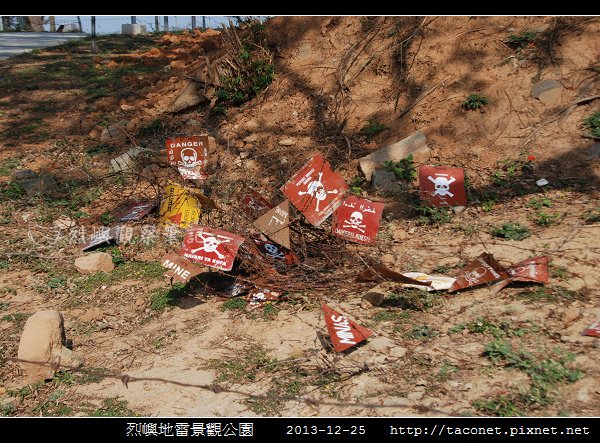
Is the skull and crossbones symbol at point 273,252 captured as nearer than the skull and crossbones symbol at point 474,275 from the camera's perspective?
No

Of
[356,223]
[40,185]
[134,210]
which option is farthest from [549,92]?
[40,185]

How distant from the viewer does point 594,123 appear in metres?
6.95

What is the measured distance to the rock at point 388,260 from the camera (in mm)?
5947

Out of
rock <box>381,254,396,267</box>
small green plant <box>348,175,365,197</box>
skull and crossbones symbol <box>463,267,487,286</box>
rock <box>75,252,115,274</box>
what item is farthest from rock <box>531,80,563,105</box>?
rock <box>75,252,115,274</box>

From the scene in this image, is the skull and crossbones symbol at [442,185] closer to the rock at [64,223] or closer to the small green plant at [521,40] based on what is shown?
the small green plant at [521,40]

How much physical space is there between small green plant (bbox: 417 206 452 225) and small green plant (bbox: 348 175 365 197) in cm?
81

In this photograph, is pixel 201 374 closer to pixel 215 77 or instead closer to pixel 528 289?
pixel 528 289

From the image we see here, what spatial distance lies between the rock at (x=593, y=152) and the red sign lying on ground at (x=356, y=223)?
7.40ft

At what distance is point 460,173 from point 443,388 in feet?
10.4

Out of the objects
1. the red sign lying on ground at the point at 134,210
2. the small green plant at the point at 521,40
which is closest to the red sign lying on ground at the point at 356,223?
the red sign lying on ground at the point at 134,210

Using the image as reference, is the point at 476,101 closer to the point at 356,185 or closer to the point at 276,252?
the point at 356,185

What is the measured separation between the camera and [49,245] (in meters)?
6.99

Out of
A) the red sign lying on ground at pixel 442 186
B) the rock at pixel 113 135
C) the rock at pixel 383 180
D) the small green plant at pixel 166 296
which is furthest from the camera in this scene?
the rock at pixel 113 135

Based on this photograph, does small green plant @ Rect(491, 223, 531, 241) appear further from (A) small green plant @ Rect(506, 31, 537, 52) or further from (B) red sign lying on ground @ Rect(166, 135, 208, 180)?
(B) red sign lying on ground @ Rect(166, 135, 208, 180)
